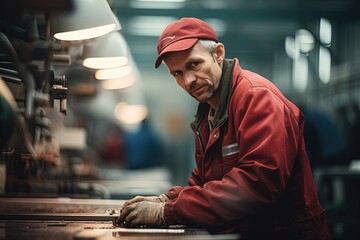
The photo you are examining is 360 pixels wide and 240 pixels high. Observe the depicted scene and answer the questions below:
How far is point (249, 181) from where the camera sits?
7.00 feet

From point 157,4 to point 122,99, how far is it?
6.13 ft

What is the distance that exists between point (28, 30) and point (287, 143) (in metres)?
1.37

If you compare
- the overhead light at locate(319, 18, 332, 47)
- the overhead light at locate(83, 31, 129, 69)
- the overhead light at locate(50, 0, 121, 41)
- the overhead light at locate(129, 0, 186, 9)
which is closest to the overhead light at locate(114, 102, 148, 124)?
the overhead light at locate(129, 0, 186, 9)

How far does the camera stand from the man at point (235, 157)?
7.04ft

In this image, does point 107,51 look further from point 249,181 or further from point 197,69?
point 249,181

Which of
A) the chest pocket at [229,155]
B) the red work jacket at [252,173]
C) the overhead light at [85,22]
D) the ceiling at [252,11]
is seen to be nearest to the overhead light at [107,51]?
the overhead light at [85,22]

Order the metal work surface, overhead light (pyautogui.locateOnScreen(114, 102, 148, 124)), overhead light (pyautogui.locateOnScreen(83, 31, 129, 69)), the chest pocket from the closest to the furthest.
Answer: the metal work surface
the chest pocket
overhead light (pyautogui.locateOnScreen(83, 31, 129, 69))
overhead light (pyautogui.locateOnScreen(114, 102, 148, 124))

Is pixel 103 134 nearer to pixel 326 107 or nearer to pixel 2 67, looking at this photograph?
pixel 326 107

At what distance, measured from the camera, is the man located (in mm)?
2145

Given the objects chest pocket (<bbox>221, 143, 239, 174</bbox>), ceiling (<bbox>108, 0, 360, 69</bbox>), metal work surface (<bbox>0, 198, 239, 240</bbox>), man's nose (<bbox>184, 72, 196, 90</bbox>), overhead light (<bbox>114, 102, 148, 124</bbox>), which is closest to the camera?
metal work surface (<bbox>0, 198, 239, 240</bbox>)

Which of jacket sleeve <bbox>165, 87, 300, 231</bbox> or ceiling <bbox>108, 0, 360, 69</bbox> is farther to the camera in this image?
ceiling <bbox>108, 0, 360, 69</bbox>

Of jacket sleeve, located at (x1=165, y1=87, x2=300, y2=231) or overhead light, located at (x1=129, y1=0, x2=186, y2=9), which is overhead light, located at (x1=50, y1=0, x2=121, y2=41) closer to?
jacket sleeve, located at (x1=165, y1=87, x2=300, y2=231)

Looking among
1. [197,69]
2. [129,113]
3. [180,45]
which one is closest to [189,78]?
[197,69]

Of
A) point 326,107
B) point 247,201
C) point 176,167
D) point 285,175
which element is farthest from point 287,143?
point 176,167
